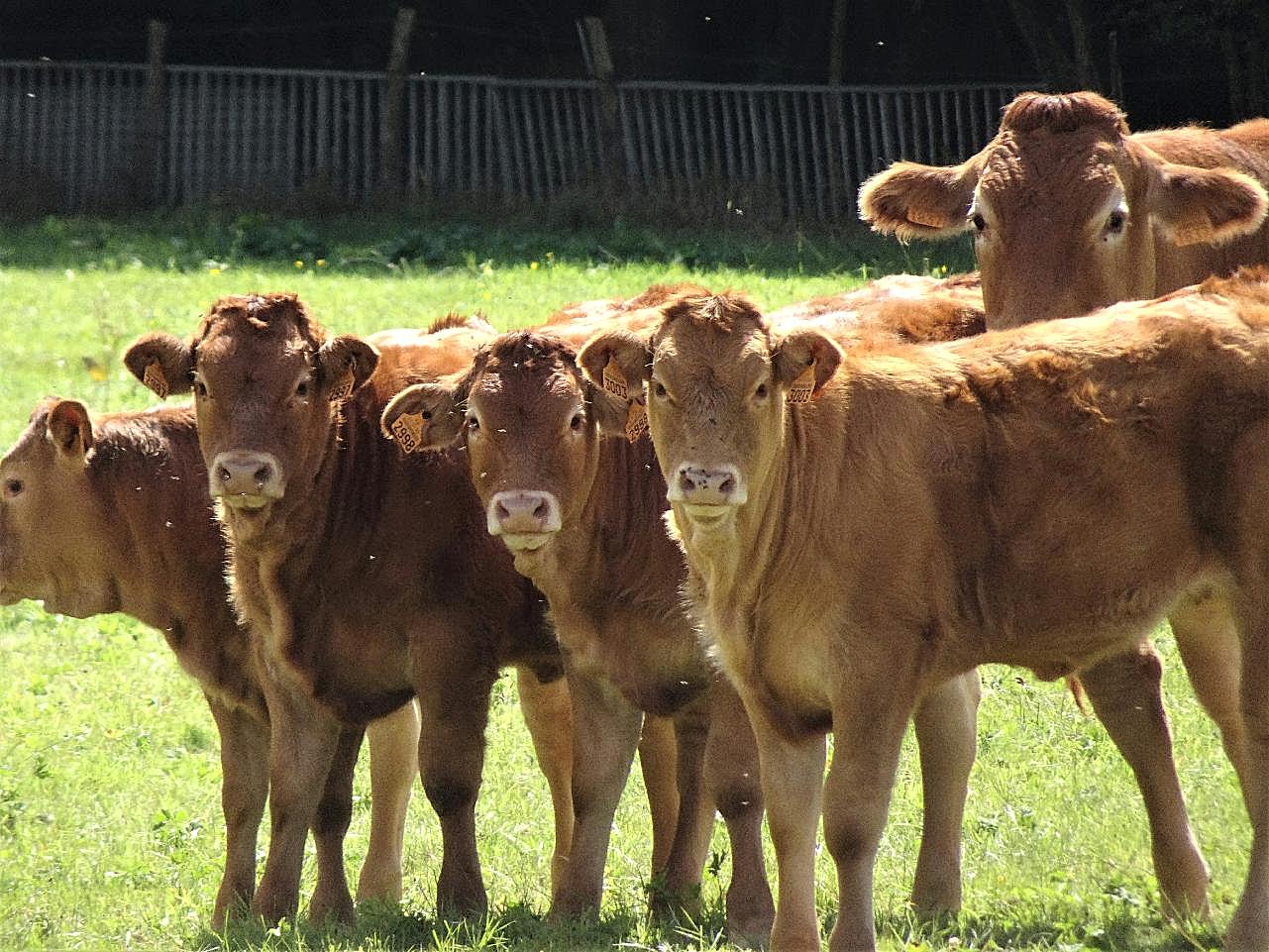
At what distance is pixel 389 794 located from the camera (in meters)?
8.52

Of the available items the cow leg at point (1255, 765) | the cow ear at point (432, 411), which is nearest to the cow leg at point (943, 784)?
the cow leg at point (1255, 765)

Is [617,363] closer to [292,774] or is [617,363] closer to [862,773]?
[862,773]

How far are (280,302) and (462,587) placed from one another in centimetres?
130

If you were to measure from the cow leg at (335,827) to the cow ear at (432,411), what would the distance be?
131 centimetres

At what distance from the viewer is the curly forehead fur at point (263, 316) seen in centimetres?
761

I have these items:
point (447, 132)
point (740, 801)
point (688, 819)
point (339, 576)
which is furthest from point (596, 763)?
point (447, 132)

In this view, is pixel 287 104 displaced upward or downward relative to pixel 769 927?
upward

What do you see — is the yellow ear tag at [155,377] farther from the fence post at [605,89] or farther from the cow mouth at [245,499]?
the fence post at [605,89]

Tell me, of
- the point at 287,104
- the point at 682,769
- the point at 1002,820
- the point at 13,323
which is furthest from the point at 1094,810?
the point at 287,104

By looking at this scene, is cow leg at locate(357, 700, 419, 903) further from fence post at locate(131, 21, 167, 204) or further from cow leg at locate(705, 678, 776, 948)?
fence post at locate(131, 21, 167, 204)

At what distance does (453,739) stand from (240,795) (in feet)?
3.98

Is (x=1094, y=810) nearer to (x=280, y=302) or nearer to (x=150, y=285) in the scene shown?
(x=280, y=302)

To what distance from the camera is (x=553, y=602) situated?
7.33 meters

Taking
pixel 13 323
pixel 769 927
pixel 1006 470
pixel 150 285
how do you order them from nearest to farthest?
pixel 1006 470, pixel 769 927, pixel 13 323, pixel 150 285
